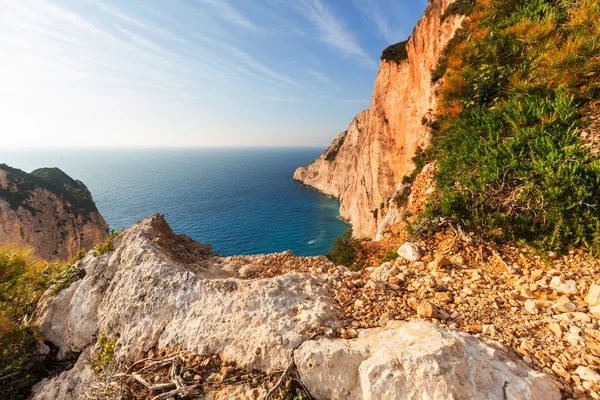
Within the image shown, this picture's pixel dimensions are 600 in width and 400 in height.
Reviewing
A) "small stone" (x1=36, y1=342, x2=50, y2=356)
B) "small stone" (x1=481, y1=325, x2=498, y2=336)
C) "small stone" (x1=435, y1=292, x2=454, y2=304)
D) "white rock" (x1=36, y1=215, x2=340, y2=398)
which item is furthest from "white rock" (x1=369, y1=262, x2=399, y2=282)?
"small stone" (x1=36, y1=342, x2=50, y2=356)

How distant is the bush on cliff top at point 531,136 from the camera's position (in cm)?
439

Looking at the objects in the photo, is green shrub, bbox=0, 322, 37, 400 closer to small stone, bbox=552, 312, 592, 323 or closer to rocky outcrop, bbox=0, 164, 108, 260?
small stone, bbox=552, 312, 592, 323

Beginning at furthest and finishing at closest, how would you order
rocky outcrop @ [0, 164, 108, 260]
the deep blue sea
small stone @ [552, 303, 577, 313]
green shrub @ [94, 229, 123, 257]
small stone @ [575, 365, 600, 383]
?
the deep blue sea < rocky outcrop @ [0, 164, 108, 260] < green shrub @ [94, 229, 123, 257] < small stone @ [552, 303, 577, 313] < small stone @ [575, 365, 600, 383]

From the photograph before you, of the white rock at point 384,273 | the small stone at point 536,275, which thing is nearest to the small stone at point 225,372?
the white rock at point 384,273

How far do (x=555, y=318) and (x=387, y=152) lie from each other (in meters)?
30.4

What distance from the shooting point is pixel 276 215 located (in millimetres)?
59406

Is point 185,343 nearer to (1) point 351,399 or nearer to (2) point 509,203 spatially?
(1) point 351,399

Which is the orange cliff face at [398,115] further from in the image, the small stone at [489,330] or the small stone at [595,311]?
the small stone at [489,330]

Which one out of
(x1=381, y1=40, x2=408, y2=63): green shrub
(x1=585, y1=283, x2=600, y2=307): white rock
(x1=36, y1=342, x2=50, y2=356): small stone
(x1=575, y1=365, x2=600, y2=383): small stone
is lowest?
(x1=36, y1=342, x2=50, y2=356): small stone

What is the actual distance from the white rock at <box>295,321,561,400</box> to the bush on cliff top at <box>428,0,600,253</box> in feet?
10.1

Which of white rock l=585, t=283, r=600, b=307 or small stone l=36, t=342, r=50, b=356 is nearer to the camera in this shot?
white rock l=585, t=283, r=600, b=307

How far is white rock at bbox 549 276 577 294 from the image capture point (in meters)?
3.47

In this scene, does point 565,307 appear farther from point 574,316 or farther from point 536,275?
point 536,275

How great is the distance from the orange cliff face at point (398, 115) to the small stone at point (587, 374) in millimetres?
14661
